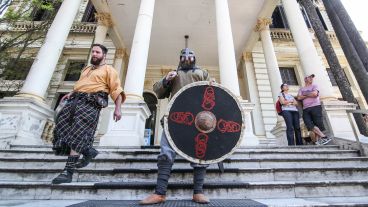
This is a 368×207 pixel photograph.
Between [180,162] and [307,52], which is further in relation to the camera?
[307,52]

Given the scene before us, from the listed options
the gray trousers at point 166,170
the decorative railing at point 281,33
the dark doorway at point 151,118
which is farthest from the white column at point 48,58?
the decorative railing at point 281,33

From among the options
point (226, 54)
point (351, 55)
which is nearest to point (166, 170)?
point (226, 54)

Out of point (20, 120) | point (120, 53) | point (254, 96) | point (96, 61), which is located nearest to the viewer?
point (96, 61)

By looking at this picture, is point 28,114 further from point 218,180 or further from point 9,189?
point 218,180

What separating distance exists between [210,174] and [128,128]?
9.05 ft

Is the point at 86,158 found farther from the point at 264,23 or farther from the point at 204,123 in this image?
the point at 264,23

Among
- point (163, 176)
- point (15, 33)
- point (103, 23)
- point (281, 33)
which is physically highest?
point (281, 33)

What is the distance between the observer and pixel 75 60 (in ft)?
40.5

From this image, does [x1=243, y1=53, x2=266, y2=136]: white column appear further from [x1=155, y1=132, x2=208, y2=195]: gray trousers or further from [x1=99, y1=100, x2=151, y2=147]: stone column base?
[x1=155, y1=132, x2=208, y2=195]: gray trousers

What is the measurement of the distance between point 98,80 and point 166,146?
4.15 feet

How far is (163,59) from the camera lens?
1292 cm

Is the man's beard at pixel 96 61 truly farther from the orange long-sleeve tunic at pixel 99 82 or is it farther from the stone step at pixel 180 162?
the stone step at pixel 180 162

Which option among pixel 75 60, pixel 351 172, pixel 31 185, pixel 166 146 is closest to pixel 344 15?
pixel 351 172

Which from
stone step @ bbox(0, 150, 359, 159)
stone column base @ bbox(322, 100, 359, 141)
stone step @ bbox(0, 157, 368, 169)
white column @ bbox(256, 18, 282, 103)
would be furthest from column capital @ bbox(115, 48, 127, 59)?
stone column base @ bbox(322, 100, 359, 141)
